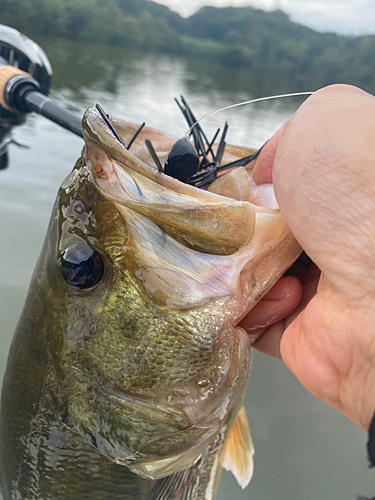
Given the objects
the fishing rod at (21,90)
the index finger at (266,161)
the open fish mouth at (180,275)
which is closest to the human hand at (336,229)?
the open fish mouth at (180,275)

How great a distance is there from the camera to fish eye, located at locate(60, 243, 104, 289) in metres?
1.10

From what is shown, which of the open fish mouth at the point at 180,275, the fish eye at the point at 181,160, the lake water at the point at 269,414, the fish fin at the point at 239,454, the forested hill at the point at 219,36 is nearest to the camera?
the open fish mouth at the point at 180,275

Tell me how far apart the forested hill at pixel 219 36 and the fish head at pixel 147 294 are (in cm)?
3275

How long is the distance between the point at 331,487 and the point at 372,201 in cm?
248

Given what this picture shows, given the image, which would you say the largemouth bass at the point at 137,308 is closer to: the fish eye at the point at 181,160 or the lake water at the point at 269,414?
the fish eye at the point at 181,160

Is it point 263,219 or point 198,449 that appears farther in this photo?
point 198,449

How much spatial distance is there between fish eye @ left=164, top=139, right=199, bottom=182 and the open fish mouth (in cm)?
12

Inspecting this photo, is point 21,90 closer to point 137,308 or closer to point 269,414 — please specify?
point 137,308

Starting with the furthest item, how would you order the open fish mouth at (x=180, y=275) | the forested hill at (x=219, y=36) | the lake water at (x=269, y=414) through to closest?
1. the forested hill at (x=219, y=36)
2. the lake water at (x=269, y=414)
3. the open fish mouth at (x=180, y=275)

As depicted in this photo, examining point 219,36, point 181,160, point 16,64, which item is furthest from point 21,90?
point 219,36

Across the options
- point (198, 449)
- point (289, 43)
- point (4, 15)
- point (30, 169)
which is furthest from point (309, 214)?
point (289, 43)

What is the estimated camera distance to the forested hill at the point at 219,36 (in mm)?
36719

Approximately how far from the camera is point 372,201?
858 millimetres

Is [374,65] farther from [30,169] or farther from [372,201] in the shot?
[372,201]
